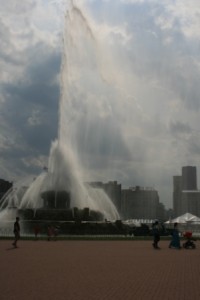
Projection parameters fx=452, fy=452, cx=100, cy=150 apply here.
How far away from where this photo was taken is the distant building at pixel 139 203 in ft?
434

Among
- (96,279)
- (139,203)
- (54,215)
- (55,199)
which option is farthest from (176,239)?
(139,203)

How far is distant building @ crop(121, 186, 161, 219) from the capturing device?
5204 inches

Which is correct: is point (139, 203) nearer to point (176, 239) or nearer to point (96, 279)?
point (176, 239)

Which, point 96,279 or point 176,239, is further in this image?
point 176,239

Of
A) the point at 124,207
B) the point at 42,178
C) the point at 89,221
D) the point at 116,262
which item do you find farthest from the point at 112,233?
the point at 124,207

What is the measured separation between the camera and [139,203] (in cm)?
13775

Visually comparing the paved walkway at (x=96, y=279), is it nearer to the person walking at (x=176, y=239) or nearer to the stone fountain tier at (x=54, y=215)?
the person walking at (x=176, y=239)

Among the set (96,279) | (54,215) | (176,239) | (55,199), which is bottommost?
(96,279)

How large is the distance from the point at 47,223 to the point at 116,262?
24755mm

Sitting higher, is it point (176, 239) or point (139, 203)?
point (139, 203)

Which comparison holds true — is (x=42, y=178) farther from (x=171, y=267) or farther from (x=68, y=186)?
(x=171, y=267)

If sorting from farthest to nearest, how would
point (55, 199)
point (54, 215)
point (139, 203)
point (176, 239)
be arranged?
1. point (139, 203)
2. point (55, 199)
3. point (54, 215)
4. point (176, 239)

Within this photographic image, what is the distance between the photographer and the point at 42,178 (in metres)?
49.6

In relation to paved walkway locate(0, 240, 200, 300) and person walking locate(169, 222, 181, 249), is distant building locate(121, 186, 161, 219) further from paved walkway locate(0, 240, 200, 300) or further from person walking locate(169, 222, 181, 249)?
paved walkway locate(0, 240, 200, 300)
